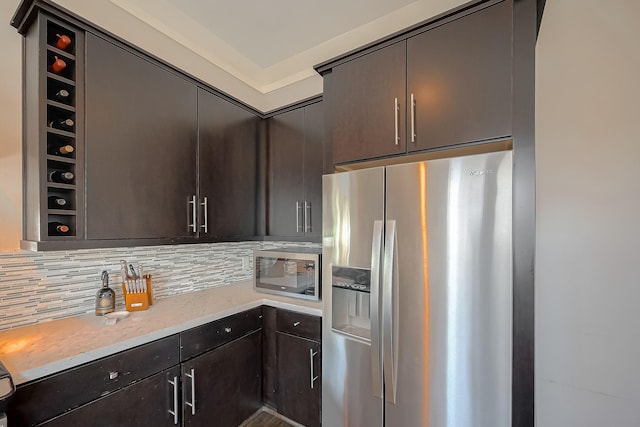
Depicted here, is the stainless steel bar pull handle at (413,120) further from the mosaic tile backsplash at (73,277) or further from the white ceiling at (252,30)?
the mosaic tile backsplash at (73,277)

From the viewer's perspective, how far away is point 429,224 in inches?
51.2

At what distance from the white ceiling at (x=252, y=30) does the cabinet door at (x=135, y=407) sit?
1951 mm

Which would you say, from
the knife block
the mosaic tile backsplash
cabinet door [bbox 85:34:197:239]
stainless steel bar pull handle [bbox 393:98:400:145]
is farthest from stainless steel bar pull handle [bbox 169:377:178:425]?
stainless steel bar pull handle [bbox 393:98:400:145]

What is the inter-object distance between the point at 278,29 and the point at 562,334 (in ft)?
8.35

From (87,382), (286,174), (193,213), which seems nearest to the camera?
(87,382)

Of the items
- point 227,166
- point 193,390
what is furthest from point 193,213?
point 193,390

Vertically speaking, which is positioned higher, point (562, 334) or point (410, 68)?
point (410, 68)

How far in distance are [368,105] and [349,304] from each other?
1.17 metres

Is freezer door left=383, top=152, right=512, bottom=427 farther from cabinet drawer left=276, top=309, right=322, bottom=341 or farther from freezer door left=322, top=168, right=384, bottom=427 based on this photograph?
cabinet drawer left=276, top=309, right=322, bottom=341

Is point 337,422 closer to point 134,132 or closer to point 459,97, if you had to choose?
point 459,97

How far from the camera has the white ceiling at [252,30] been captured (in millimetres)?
1746

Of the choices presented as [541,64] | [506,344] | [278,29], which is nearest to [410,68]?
[541,64]

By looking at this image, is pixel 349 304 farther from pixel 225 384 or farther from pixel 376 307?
pixel 225 384

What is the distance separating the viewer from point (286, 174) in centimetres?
229
